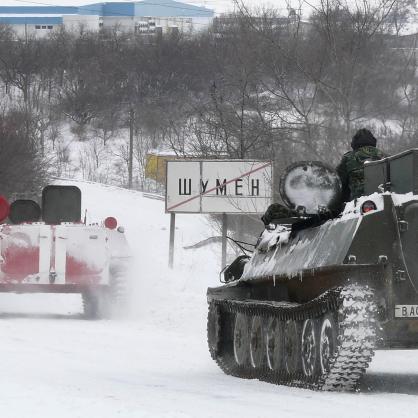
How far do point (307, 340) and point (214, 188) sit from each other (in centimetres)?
1509

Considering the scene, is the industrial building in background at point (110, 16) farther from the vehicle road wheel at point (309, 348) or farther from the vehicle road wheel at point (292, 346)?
the vehicle road wheel at point (309, 348)

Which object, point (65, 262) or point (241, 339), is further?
point (65, 262)

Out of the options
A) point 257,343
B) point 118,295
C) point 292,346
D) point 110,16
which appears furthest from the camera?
point 110,16

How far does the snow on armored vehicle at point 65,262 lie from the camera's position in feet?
64.3

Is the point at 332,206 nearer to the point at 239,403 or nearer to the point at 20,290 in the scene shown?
the point at 239,403

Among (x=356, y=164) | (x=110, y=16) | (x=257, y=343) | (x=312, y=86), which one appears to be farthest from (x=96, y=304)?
(x=110, y=16)

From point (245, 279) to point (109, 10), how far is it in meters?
108

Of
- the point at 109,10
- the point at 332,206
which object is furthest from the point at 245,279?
the point at 109,10

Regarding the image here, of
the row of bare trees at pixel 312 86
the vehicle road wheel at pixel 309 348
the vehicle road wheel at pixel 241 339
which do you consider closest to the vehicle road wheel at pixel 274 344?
the vehicle road wheel at pixel 309 348

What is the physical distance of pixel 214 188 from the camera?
25.3 meters

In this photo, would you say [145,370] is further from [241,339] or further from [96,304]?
[96,304]

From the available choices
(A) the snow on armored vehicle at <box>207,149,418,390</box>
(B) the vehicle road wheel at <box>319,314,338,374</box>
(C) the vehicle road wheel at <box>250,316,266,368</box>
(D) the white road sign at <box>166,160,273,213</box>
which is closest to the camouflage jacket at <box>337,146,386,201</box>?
(A) the snow on armored vehicle at <box>207,149,418,390</box>

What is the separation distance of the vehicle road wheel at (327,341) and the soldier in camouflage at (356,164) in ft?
5.66

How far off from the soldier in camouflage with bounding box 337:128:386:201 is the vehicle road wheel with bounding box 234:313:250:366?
1.50 m
